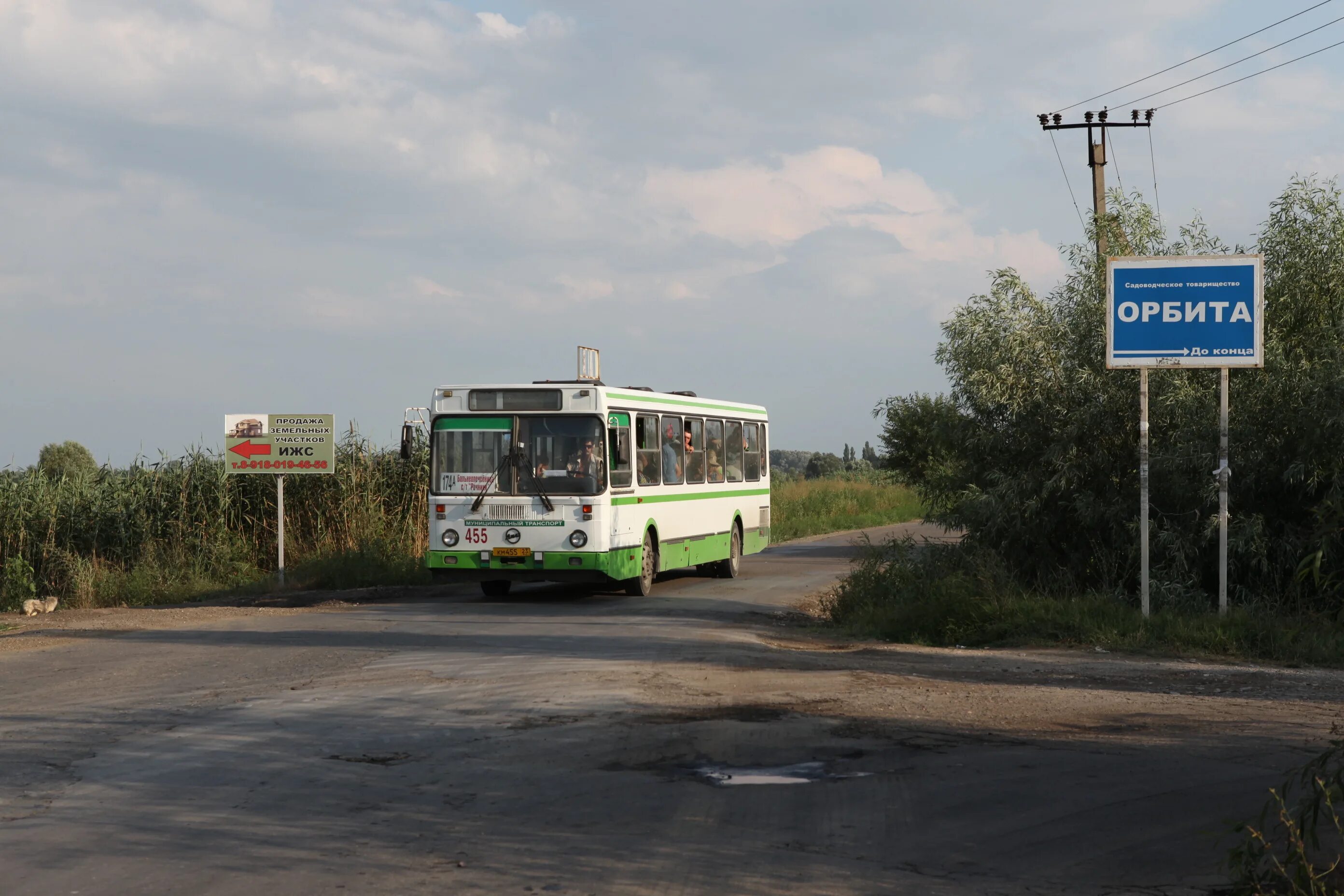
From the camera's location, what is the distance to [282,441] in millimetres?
21734

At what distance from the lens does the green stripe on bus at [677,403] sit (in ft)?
62.9

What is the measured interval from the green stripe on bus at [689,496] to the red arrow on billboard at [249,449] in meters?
6.35

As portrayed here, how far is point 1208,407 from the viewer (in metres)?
15.4

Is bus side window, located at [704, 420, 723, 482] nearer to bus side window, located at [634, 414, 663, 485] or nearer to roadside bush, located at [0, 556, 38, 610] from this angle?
bus side window, located at [634, 414, 663, 485]

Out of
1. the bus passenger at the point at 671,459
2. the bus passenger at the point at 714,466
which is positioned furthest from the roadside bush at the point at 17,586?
the bus passenger at the point at 714,466

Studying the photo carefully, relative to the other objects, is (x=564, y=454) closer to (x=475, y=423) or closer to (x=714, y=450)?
(x=475, y=423)

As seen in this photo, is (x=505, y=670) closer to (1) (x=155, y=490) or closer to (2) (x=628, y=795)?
(2) (x=628, y=795)

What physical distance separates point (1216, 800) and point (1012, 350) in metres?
10.3

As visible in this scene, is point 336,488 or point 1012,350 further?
point 336,488

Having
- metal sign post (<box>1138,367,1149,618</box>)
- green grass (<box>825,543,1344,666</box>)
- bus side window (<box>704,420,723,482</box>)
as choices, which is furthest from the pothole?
bus side window (<box>704,420,723,482</box>)

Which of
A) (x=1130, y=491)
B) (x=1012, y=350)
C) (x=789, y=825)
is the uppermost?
(x=1012, y=350)

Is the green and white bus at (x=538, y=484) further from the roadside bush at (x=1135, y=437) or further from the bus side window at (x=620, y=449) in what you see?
the roadside bush at (x=1135, y=437)

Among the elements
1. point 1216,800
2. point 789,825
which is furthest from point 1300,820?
point 789,825

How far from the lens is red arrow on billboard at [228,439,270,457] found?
71.2ft
